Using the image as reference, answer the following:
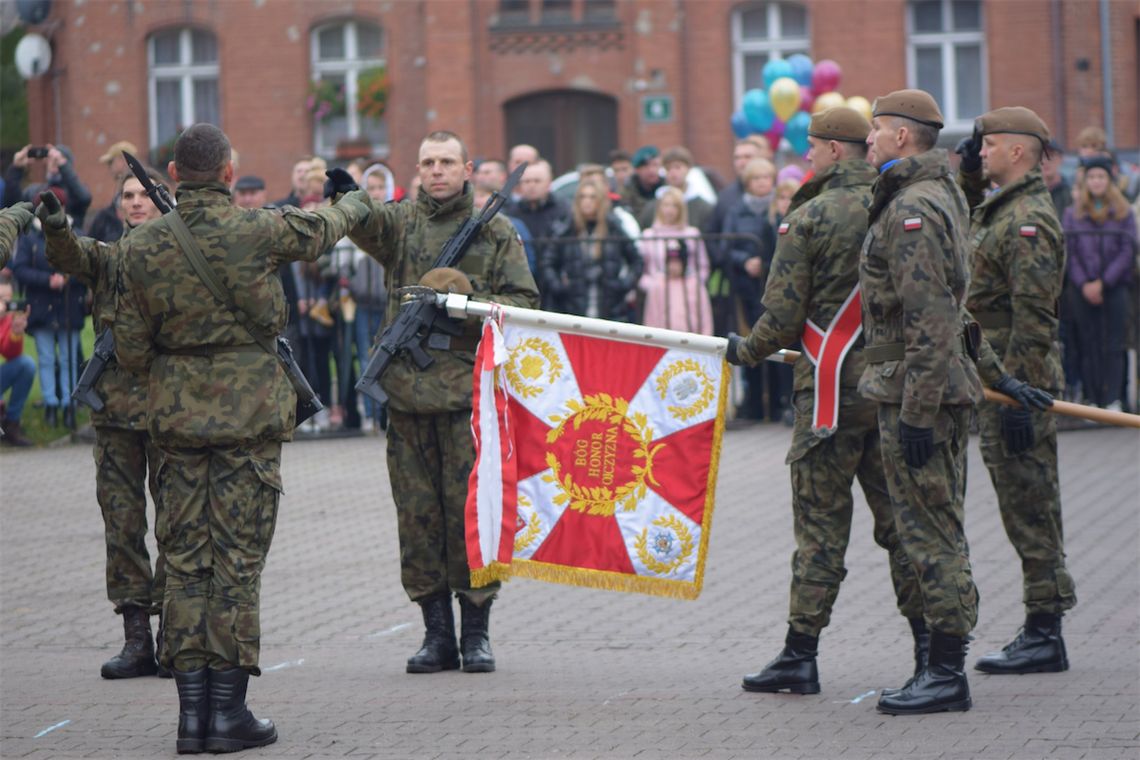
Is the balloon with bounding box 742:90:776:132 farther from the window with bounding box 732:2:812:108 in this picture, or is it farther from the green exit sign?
the window with bounding box 732:2:812:108

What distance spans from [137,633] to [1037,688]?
12.1 ft

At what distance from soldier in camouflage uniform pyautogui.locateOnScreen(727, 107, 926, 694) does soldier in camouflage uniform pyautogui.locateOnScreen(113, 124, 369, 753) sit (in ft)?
6.14

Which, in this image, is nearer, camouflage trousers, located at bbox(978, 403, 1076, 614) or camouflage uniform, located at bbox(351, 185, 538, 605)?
camouflage trousers, located at bbox(978, 403, 1076, 614)

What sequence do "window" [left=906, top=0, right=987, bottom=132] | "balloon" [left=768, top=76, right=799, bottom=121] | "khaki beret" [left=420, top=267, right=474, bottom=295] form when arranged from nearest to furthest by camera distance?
"khaki beret" [left=420, top=267, right=474, bottom=295] → "balloon" [left=768, top=76, right=799, bottom=121] → "window" [left=906, top=0, right=987, bottom=132]

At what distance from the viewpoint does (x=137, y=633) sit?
301 inches

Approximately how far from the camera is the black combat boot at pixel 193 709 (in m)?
6.34

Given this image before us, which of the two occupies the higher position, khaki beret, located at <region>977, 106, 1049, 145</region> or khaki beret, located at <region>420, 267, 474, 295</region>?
khaki beret, located at <region>977, 106, 1049, 145</region>

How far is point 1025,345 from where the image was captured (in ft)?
24.6

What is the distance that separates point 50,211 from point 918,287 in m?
3.14

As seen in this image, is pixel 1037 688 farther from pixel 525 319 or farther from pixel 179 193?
pixel 179 193

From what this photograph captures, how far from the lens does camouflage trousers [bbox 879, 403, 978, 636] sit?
22.0 feet

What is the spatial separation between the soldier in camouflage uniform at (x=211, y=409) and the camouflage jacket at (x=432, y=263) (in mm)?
1080

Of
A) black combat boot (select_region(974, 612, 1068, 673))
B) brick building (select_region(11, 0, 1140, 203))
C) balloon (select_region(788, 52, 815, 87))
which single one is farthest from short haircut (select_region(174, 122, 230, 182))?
Result: brick building (select_region(11, 0, 1140, 203))

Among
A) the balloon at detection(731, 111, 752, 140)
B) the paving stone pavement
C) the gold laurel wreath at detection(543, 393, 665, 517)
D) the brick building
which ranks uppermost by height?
the brick building
